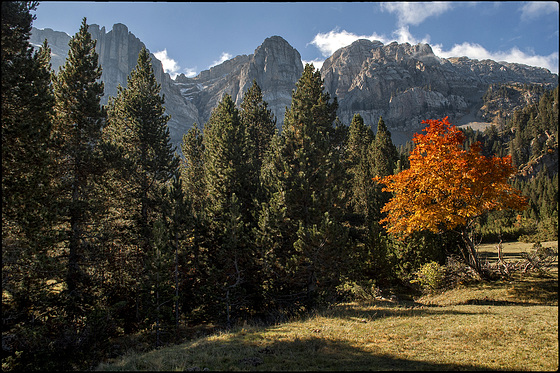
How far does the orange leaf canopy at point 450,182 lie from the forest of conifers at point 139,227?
14.8 feet

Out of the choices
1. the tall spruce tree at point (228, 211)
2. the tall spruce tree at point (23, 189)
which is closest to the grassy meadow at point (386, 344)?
the tall spruce tree at point (23, 189)

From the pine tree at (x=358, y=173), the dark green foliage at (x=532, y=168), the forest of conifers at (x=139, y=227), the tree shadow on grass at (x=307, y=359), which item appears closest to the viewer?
the tree shadow on grass at (x=307, y=359)

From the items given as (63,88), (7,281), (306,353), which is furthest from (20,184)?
(306,353)

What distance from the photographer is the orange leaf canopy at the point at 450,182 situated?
48.2ft

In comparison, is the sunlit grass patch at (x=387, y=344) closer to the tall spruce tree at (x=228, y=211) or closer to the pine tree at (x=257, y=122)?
the tall spruce tree at (x=228, y=211)

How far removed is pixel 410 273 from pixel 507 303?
21.6ft

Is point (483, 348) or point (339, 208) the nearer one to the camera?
point (483, 348)

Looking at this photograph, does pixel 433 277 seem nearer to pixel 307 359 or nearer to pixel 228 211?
pixel 307 359

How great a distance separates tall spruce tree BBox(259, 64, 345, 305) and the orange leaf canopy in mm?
4245

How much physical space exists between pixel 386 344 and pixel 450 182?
10.2m

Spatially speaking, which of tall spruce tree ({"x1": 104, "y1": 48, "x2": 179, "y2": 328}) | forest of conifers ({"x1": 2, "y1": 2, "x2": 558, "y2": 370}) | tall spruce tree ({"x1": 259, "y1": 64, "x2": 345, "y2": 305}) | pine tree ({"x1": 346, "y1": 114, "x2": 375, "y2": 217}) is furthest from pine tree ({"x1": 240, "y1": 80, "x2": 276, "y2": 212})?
tall spruce tree ({"x1": 259, "y1": 64, "x2": 345, "y2": 305})

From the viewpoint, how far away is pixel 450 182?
49.2 ft

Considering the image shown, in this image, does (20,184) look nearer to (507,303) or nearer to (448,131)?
(448,131)

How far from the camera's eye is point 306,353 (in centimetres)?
784
